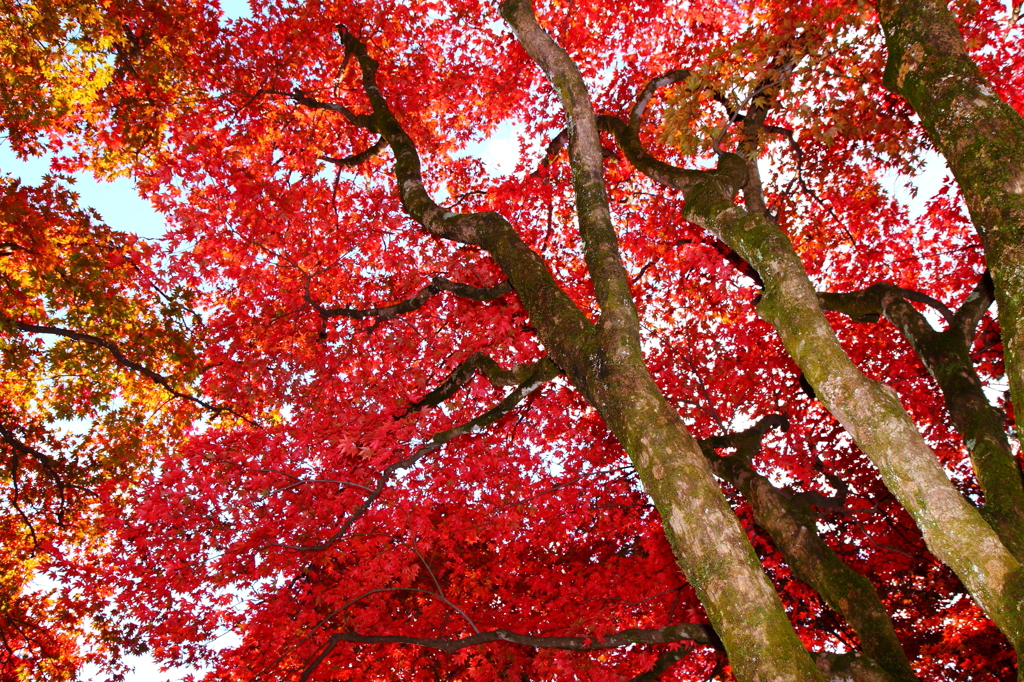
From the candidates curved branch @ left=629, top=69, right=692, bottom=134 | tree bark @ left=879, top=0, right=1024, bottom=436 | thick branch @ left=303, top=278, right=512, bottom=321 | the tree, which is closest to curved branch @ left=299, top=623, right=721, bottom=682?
the tree

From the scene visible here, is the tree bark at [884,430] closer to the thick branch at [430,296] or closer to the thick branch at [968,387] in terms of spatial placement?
the thick branch at [968,387]

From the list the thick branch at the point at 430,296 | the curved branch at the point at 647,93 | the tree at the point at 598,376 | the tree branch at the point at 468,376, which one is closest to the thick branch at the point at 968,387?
the tree at the point at 598,376

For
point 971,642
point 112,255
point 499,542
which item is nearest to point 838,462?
point 971,642

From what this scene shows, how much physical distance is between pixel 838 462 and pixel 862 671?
880cm

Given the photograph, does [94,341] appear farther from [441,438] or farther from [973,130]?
[973,130]

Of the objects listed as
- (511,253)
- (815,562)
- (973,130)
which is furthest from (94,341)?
(973,130)

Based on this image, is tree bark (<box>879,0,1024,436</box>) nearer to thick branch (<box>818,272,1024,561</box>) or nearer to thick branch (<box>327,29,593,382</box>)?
thick branch (<box>818,272,1024,561</box>)

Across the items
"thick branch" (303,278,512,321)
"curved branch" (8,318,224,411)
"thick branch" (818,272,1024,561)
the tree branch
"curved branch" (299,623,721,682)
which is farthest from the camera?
"curved branch" (8,318,224,411)

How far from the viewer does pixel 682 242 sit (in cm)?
A: 1013

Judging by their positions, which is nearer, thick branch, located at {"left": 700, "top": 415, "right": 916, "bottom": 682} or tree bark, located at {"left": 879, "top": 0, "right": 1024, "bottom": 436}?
tree bark, located at {"left": 879, "top": 0, "right": 1024, "bottom": 436}

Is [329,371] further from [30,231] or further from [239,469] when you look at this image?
[30,231]

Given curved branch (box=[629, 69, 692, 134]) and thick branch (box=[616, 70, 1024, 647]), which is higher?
curved branch (box=[629, 69, 692, 134])

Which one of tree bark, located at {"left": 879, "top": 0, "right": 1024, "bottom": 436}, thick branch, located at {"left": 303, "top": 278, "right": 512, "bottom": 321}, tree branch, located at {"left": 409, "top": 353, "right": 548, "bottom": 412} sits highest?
thick branch, located at {"left": 303, "top": 278, "right": 512, "bottom": 321}

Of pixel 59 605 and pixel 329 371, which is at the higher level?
pixel 329 371
